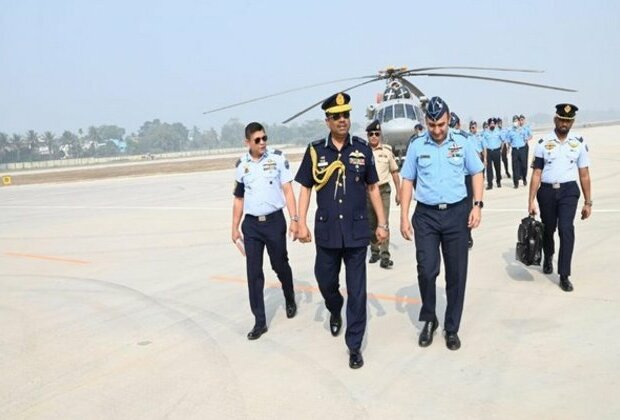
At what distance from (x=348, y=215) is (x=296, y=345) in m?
1.19

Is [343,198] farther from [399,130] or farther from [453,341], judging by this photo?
[399,130]

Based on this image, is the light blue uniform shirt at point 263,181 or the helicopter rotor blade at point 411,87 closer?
the light blue uniform shirt at point 263,181

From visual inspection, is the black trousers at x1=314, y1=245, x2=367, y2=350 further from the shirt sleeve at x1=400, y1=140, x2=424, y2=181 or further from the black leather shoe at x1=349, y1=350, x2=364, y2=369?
the shirt sleeve at x1=400, y1=140, x2=424, y2=181

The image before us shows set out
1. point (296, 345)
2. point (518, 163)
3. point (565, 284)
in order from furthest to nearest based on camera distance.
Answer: point (518, 163), point (565, 284), point (296, 345)

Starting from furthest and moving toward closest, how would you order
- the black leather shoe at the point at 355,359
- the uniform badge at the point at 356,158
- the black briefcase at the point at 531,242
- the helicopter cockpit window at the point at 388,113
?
the helicopter cockpit window at the point at 388,113 < the black briefcase at the point at 531,242 < the uniform badge at the point at 356,158 < the black leather shoe at the point at 355,359

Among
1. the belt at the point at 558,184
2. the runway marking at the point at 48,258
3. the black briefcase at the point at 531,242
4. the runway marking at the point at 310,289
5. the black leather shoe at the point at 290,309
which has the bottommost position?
the runway marking at the point at 310,289

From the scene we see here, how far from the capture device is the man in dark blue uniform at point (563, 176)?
518 cm

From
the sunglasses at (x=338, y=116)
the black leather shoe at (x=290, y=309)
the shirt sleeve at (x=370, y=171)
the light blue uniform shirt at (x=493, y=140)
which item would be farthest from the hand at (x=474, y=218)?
the light blue uniform shirt at (x=493, y=140)

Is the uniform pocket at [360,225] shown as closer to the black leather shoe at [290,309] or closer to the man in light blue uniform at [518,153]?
the black leather shoe at [290,309]

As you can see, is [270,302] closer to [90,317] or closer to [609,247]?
[90,317]

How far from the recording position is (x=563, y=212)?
5.25m

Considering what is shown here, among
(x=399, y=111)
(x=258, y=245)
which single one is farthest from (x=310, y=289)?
(x=399, y=111)

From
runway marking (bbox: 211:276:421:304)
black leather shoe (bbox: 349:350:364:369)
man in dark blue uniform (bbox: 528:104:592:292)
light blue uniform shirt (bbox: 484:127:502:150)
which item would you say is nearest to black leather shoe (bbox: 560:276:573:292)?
man in dark blue uniform (bbox: 528:104:592:292)

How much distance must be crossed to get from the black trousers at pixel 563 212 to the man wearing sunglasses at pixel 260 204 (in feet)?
8.75
